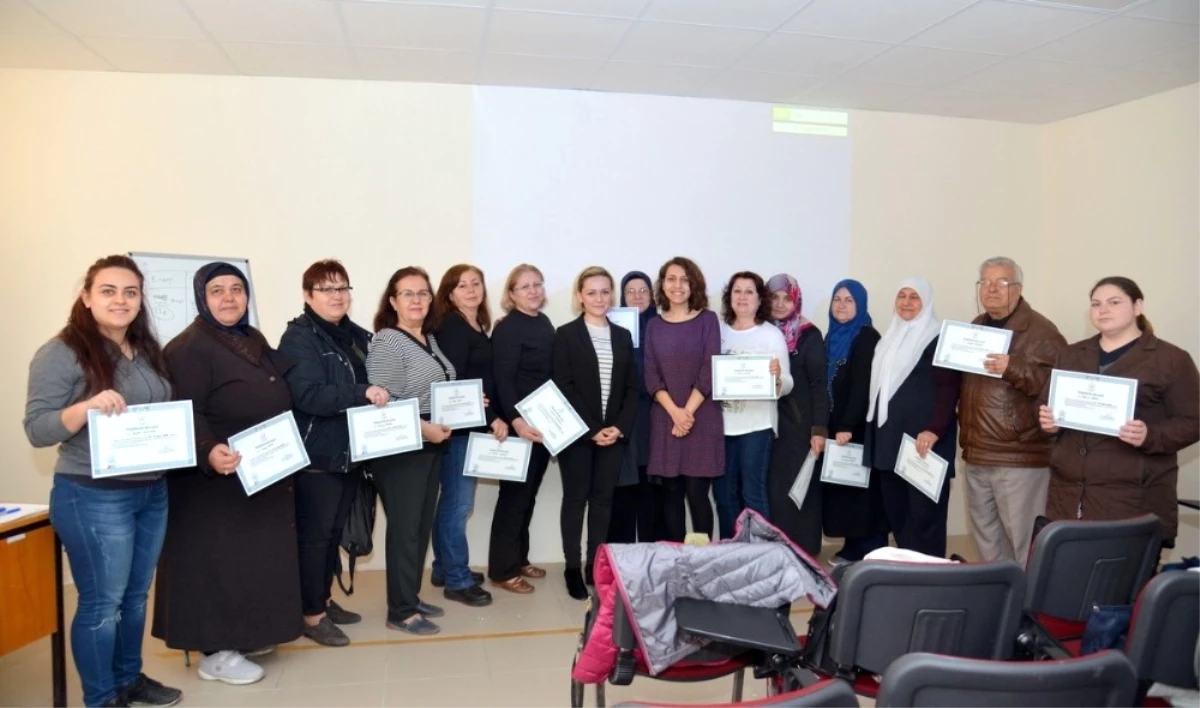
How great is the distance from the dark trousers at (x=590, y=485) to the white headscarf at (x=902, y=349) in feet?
4.45

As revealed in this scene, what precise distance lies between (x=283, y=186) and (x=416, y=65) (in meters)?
1.04

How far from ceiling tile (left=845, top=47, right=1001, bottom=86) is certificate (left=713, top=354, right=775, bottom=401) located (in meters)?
1.73

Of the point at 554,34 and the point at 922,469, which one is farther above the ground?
the point at 554,34

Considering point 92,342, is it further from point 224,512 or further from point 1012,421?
point 1012,421

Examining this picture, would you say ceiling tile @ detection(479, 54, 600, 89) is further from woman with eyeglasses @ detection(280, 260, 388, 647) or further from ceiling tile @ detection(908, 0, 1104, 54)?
ceiling tile @ detection(908, 0, 1104, 54)

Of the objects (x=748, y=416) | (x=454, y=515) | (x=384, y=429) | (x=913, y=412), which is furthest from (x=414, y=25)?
(x=913, y=412)

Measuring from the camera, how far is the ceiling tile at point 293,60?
3865mm

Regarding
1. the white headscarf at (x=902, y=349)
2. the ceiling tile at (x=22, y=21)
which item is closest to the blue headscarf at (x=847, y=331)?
the white headscarf at (x=902, y=349)

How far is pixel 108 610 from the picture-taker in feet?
8.55

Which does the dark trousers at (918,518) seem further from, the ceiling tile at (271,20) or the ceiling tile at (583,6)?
the ceiling tile at (271,20)

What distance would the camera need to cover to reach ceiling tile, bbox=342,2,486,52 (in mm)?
3398

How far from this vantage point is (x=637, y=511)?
14.1 feet

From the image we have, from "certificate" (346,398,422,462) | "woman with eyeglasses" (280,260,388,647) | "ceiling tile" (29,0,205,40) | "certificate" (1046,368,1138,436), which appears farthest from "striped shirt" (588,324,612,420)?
"ceiling tile" (29,0,205,40)

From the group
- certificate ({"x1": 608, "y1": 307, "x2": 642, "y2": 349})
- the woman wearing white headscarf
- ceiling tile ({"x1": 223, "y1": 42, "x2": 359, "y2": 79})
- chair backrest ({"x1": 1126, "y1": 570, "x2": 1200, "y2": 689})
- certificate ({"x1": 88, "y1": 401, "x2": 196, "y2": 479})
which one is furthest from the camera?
certificate ({"x1": 608, "y1": 307, "x2": 642, "y2": 349})
